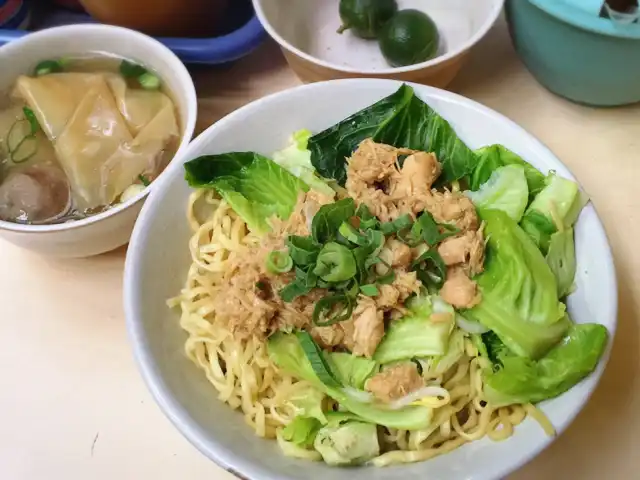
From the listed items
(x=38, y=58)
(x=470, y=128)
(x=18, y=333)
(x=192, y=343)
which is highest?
(x=470, y=128)

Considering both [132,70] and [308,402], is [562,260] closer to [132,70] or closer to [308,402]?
[308,402]

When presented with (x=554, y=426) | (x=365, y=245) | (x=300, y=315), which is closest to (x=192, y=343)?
(x=300, y=315)

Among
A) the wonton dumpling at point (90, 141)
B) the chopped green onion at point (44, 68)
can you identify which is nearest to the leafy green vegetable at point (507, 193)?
the wonton dumpling at point (90, 141)

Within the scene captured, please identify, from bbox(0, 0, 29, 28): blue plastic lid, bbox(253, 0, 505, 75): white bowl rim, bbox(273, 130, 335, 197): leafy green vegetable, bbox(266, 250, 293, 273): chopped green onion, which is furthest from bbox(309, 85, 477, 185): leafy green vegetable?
bbox(0, 0, 29, 28): blue plastic lid

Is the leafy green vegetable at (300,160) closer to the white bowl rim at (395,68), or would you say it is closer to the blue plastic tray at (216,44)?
the white bowl rim at (395,68)

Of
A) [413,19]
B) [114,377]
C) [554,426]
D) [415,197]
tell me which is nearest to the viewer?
[554,426]

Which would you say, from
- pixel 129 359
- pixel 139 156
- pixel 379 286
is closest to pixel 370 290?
pixel 379 286

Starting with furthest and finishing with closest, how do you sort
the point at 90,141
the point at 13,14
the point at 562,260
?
1. the point at 13,14
2. the point at 90,141
3. the point at 562,260

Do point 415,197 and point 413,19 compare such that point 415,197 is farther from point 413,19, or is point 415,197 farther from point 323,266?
Answer: point 413,19
